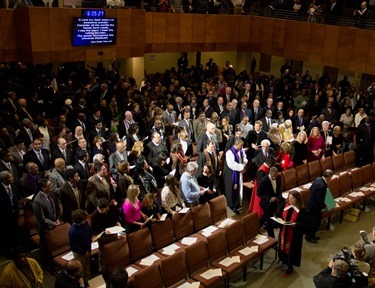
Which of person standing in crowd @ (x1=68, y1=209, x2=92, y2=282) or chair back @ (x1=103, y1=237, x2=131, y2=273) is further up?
person standing in crowd @ (x1=68, y1=209, x2=92, y2=282)

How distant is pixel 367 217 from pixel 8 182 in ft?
23.1

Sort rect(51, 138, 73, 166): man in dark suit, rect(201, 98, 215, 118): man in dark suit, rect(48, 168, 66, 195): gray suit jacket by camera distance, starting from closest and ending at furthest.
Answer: rect(48, 168, 66, 195): gray suit jacket, rect(51, 138, 73, 166): man in dark suit, rect(201, 98, 215, 118): man in dark suit

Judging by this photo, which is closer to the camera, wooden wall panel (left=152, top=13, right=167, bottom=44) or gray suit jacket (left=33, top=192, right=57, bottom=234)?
gray suit jacket (left=33, top=192, right=57, bottom=234)

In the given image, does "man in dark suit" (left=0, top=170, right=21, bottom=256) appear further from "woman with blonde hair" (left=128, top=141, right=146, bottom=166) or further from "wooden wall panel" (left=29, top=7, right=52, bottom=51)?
"wooden wall panel" (left=29, top=7, right=52, bottom=51)

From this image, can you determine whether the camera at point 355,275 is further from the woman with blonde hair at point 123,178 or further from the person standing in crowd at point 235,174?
the woman with blonde hair at point 123,178

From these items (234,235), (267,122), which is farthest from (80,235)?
(267,122)

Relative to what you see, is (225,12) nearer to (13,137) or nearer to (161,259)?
(13,137)

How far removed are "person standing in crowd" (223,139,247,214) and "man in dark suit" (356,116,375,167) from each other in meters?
4.00

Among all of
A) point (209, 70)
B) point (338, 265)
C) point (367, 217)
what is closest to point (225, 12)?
point (209, 70)

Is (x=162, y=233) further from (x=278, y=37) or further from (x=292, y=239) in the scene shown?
(x=278, y=37)

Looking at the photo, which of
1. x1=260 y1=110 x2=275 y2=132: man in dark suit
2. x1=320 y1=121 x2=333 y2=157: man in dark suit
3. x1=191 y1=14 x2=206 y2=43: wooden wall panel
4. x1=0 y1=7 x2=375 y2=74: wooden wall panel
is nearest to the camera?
x1=320 y1=121 x2=333 y2=157: man in dark suit

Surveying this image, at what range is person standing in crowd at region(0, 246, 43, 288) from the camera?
4820mm

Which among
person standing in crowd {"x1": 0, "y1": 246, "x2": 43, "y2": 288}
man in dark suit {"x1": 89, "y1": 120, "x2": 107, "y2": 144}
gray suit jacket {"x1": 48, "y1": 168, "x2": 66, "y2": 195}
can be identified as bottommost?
person standing in crowd {"x1": 0, "y1": 246, "x2": 43, "y2": 288}

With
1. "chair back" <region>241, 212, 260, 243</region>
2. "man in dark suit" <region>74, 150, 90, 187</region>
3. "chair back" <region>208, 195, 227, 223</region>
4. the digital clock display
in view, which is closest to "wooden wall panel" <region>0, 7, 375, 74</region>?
the digital clock display
